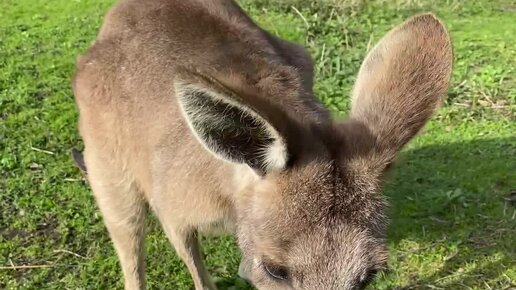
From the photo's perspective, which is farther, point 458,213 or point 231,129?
point 458,213

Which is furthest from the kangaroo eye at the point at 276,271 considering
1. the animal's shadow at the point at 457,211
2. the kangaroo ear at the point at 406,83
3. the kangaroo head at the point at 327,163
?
the animal's shadow at the point at 457,211

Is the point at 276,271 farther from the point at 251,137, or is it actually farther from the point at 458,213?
the point at 458,213

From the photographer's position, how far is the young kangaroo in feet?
6.84

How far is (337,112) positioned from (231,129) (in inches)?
99.7

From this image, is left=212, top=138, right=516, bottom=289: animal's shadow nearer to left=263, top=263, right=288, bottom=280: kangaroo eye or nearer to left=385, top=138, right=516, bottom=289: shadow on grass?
left=385, top=138, right=516, bottom=289: shadow on grass

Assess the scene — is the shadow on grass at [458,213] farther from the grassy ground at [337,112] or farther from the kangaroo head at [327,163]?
the kangaroo head at [327,163]

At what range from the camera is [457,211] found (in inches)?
153

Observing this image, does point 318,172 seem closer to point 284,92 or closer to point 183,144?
point 284,92

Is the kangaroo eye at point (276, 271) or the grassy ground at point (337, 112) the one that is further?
the grassy ground at point (337, 112)

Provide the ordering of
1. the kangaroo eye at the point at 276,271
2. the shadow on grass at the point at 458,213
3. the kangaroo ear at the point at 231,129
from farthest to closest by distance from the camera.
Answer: the shadow on grass at the point at 458,213, the kangaroo eye at the point at 276,271, the kangaroo ear at the point at 231,129

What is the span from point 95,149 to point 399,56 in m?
1.54

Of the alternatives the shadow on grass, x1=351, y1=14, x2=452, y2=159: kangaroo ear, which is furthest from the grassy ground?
x1=351, y1=14, x2=452, y2=159: kangaroo ear

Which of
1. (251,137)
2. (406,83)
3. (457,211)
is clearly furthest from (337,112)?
(251,137)

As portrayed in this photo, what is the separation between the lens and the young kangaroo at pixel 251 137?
2084 millimetres
